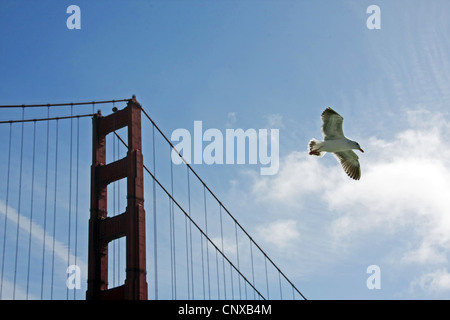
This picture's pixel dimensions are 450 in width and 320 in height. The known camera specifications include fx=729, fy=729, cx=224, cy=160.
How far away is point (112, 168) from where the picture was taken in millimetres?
27266

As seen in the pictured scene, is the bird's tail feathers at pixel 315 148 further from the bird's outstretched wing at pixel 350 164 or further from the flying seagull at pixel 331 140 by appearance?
the bird's outstretched wing at pixel 350 164

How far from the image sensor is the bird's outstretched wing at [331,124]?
2172cm

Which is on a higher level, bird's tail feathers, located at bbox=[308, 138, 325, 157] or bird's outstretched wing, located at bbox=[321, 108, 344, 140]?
bird's outstretched wing, located at bbox=[321, 108, 344, 140]

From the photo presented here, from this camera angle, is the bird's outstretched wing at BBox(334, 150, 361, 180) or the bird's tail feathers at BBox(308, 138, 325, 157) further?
the bird's outstretched wing at BBox(334, 150, 361, 180)

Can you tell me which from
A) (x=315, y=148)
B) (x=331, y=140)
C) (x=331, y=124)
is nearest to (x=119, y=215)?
(x=315, y=148)

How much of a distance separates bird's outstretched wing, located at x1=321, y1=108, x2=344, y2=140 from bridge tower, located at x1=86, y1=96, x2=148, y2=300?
7.30m

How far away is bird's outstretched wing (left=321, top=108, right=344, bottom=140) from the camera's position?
21719 mm

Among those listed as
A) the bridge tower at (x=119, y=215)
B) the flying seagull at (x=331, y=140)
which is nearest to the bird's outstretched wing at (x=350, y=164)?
the flying seagull at (x=331, y=140)

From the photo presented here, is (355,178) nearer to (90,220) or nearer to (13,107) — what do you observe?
(90,220)

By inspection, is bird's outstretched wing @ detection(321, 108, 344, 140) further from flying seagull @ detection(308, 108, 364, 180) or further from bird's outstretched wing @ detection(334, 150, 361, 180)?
bird's outstretched wing @ detection(334, 150, 361, 180)

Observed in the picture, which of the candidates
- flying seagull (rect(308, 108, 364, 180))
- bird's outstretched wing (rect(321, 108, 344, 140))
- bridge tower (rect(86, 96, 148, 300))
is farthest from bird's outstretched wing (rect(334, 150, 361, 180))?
bridge tower (rect(86, 96, 148, 300))
